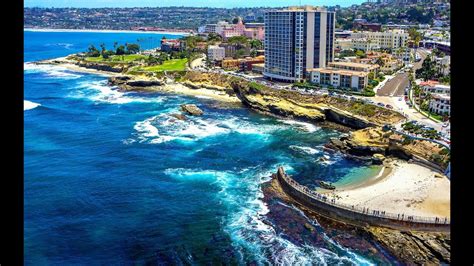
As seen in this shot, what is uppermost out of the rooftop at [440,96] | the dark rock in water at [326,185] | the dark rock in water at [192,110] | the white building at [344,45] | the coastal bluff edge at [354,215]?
the white building at [344,45]

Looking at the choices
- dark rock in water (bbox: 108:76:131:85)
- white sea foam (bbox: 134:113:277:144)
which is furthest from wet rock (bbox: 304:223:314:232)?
dark rock in water (bbox: 108:76:131:85)

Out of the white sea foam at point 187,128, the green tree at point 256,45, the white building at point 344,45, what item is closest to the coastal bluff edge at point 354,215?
the white sea foam at point 187,128

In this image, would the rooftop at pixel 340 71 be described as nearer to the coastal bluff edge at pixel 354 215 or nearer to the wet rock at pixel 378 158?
the wet rock at pixel 378 158

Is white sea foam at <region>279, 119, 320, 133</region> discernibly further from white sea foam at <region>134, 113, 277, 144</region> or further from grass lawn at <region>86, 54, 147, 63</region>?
grass lawn at <region>86, 54, 147, 63</region>

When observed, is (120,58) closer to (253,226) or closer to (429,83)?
(429,83)
